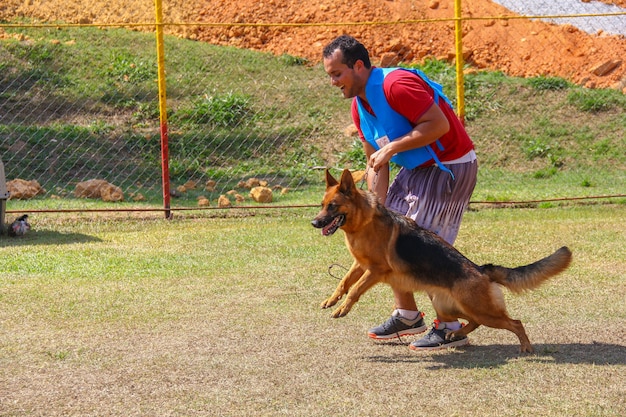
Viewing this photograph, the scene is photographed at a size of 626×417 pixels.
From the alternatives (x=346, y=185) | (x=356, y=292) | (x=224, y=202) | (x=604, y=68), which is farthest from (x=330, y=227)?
(x=604, y=68)

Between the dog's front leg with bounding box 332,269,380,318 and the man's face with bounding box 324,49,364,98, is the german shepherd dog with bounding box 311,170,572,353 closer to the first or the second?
the dog's front leg with bounding box 332,269,380,318

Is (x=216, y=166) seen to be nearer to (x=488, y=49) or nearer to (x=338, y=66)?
(x=488, y=49)

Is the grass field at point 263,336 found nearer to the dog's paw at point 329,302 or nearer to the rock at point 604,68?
the dog's paw at point 329,302

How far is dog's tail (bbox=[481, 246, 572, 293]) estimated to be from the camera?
5262mm

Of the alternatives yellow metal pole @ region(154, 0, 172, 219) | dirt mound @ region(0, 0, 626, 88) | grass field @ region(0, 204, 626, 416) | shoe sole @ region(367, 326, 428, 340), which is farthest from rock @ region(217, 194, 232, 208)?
dirt mound @ region(0, 0, 626, 88)

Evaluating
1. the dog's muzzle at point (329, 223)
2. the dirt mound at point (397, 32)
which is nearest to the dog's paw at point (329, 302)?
the dog's muzzle at point (329, 223)

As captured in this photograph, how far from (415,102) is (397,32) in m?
14.6

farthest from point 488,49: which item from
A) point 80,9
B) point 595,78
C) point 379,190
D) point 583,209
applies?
point 379,190

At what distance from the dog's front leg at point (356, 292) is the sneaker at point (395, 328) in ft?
1.33

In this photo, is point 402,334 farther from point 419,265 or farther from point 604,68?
point 604,68

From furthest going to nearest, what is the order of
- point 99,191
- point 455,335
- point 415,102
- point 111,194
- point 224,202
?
1. point 99,191
2. point 111,194
3. point 224,202
4. point 455,335
5. point 415,102

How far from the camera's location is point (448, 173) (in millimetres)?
5492

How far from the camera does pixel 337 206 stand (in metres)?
5.27

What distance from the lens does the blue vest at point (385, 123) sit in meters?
5.32
